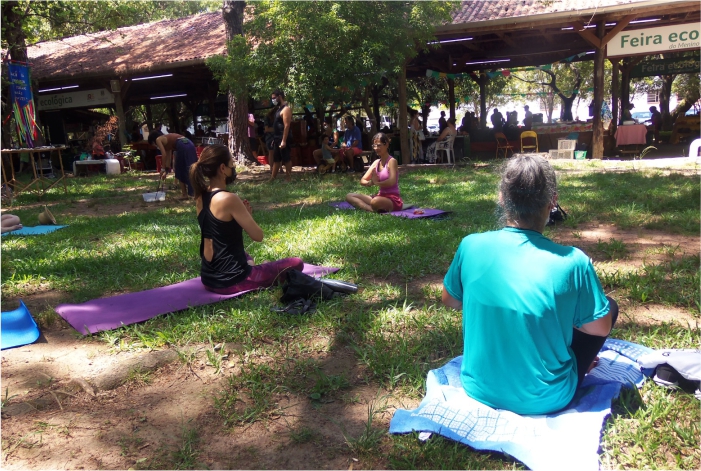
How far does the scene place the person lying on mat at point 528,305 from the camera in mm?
1990

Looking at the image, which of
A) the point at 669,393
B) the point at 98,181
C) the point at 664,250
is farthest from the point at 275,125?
the point at 669,393

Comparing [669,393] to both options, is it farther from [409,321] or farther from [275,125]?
[275,125]

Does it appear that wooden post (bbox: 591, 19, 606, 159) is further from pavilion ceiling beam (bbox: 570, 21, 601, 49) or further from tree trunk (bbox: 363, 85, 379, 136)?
tree trunk (bbox: 363, 85, 379, 136)

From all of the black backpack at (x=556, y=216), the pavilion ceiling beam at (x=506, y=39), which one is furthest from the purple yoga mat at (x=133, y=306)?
the pavilion ceiling beam at (x=506, y=39)

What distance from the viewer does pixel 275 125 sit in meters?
11.0

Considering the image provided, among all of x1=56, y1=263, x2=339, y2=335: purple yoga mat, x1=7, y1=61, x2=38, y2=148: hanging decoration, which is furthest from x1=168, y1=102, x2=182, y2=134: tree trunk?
x1=56, y1=263, x2=339, y2=335: purple yoga mat

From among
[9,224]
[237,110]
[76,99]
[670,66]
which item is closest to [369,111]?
[237,110]

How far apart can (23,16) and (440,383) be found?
1378 centimetres

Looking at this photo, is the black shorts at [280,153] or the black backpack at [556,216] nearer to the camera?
the black backpack at [556,216]

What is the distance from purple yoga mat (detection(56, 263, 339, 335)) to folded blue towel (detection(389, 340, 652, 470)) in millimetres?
2035

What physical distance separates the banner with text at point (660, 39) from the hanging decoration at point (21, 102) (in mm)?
12428

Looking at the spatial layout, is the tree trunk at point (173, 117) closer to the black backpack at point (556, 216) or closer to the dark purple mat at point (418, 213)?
the dark purple mat at point (418, 213)

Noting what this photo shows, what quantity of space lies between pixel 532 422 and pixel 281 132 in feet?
31.4

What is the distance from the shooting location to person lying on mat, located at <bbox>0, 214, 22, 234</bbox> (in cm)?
682
